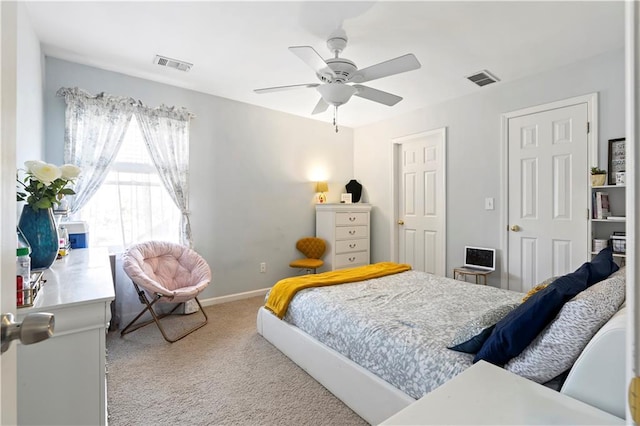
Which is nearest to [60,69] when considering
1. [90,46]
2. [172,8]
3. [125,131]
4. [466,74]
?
[90,46]

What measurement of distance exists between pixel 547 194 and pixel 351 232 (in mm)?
2369

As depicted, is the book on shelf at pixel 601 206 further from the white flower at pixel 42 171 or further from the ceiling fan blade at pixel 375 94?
the white flower at pixel 42 171

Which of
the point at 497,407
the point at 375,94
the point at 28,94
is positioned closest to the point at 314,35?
the point at 375,94

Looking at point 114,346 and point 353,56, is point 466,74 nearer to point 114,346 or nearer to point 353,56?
point 353,56

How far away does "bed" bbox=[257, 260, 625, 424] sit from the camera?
98cm

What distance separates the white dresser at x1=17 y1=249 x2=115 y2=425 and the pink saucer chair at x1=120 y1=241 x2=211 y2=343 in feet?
5.19

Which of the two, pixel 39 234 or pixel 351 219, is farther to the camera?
pixel 351 219

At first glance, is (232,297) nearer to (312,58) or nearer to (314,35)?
(312,58)

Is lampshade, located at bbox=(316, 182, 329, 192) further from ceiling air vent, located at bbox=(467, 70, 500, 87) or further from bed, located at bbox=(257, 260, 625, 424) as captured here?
ceiling air vent, located at bbox=(467, 70, 500, 87)

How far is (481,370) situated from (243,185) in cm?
346

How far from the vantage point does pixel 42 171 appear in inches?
56.6

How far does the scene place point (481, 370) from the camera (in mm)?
1012

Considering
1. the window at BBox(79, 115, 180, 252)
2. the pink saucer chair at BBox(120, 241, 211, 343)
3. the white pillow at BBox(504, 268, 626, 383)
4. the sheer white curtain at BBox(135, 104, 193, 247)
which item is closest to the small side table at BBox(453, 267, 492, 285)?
the white pillow at BBox(504, 268, 626, 383)

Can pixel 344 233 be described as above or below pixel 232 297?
above
